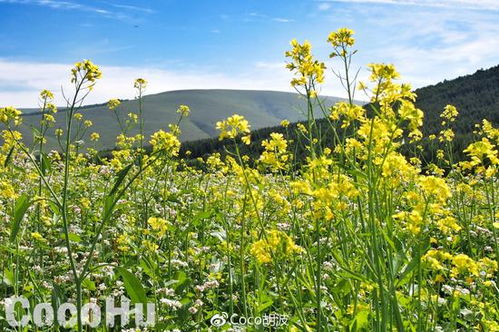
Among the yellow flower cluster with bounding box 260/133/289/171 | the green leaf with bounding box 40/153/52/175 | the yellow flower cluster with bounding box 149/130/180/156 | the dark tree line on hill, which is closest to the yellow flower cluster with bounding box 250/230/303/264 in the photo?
the yellow flower cluster with bounding box 260/133/289/171

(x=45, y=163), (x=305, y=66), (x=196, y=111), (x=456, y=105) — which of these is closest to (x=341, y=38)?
(x=305, y=66)

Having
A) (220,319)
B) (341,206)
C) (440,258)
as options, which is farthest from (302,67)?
(220,319)

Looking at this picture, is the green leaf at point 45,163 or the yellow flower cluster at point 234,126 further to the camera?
the yellow flower cluster at point 234,126

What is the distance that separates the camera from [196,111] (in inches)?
5817

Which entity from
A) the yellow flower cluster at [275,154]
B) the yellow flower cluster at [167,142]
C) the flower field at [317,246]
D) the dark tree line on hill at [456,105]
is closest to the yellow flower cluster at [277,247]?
the flower field at [317,246]

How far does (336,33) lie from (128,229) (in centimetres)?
263

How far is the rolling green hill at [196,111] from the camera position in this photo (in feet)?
377

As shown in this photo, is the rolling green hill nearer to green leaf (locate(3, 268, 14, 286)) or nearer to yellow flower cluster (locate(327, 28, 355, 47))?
green leaf (locate(3, 268, 14, 286))

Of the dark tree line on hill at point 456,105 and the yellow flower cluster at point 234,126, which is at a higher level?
the dark tree line on hill at point 456,105

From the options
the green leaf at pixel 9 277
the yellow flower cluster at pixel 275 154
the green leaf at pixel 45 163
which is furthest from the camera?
the green leaf at pixel 9 277

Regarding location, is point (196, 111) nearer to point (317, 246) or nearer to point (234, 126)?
point (234, 126)

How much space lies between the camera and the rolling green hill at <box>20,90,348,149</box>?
11488 cm

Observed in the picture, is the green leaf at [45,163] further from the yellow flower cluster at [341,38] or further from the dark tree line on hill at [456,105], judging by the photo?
the dark tree line on hill at [456,105]

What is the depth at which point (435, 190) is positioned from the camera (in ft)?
6.75
